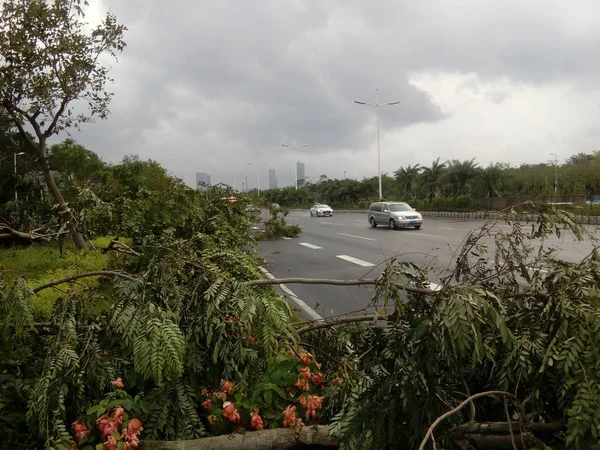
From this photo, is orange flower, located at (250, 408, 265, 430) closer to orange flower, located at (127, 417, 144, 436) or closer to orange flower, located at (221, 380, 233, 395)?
orange flower, located at (221, 380, 233, 395)

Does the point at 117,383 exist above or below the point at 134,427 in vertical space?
above

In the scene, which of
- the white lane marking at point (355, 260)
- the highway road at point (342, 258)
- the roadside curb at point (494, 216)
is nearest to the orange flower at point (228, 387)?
the roadside curb at point (494, 216)

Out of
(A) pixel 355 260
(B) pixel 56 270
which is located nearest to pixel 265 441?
(B) pixel 56 270

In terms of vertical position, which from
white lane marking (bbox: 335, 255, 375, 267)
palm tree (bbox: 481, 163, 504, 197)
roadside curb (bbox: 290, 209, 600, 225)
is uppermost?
palm tree (bbox: 481, 163, 504, 197)

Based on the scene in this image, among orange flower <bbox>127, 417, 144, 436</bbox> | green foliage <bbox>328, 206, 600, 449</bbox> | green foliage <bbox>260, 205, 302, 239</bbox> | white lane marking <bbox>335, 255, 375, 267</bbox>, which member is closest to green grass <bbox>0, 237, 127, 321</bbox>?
orange flower <bbox>127, 417, 144, 436</bbox>

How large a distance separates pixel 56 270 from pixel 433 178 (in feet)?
144

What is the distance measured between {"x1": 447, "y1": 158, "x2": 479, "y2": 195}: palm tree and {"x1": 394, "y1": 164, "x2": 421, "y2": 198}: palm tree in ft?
24.1

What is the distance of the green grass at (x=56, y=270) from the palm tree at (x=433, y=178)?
128 ft

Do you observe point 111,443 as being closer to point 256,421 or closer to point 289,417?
point 256,421

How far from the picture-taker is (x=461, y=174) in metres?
41.2

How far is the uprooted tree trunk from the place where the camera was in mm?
2143

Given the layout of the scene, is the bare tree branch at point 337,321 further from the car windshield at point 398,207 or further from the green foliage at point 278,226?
the car windshield at point 398,207

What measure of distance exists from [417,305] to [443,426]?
0.68 meters

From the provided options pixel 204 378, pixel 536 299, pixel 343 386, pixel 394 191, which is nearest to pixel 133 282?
pixel 204 378
